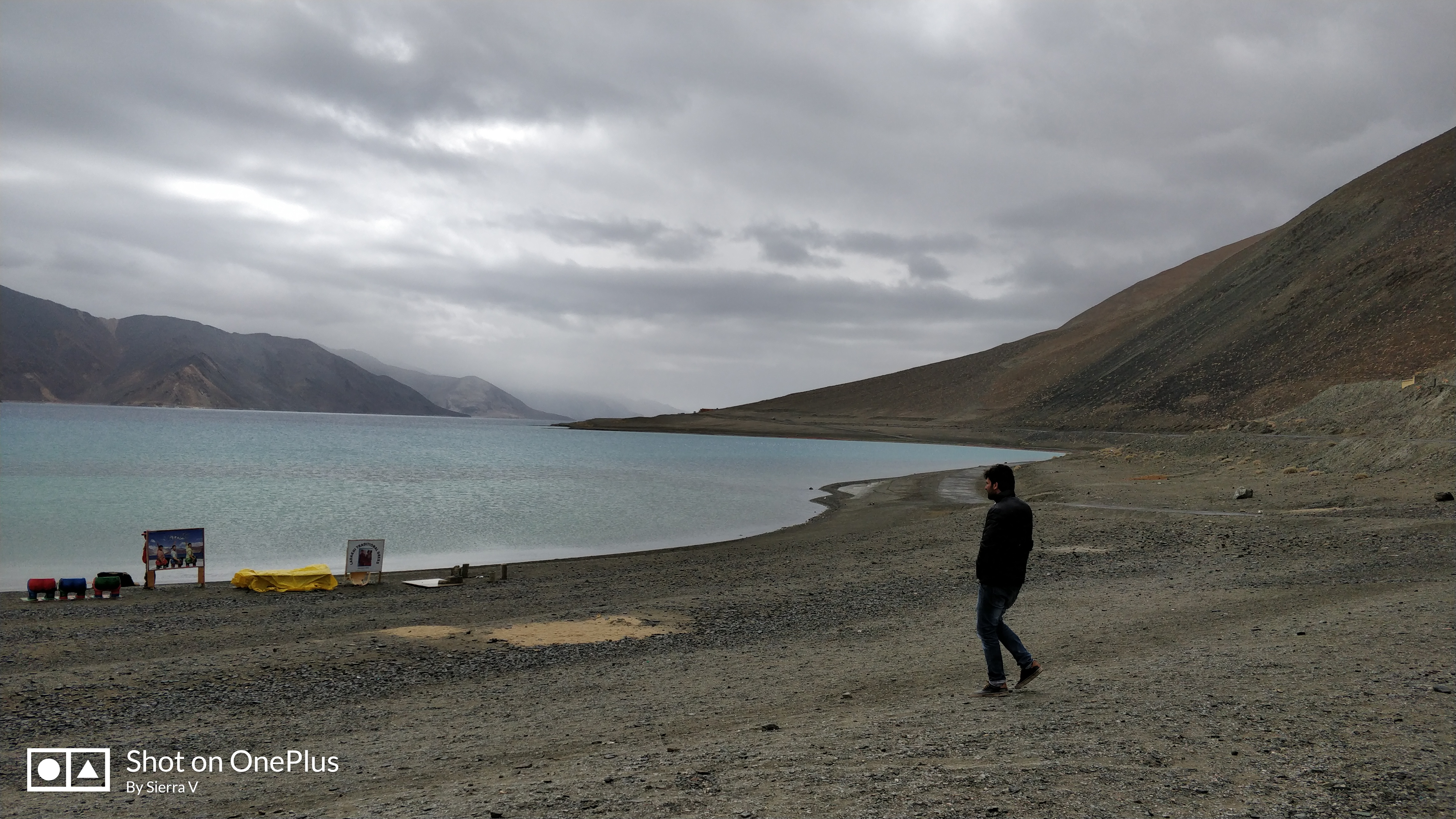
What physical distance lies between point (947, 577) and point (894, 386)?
171164mm

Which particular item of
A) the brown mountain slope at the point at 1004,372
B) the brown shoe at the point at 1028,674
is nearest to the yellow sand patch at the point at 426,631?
the brown shoe at the point at 1028,674

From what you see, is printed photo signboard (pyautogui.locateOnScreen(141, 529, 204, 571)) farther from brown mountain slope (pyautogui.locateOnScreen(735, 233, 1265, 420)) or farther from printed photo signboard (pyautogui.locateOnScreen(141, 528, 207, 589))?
brown mountain slope (pyautogui.locateOnScreen(735, 233, 1265, 420))

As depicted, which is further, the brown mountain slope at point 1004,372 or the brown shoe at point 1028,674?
the brown mountain slope at point 1004,372

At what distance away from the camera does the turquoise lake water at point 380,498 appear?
24641 millimetres

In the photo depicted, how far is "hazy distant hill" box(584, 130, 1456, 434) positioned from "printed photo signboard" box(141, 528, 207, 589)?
8516 centimetres

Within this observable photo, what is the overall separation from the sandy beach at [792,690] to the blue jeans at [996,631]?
0.26 meters

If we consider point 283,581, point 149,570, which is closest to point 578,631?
point 283,581

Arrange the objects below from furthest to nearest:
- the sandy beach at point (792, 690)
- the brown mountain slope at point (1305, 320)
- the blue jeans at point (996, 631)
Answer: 1. the brown mountain slope at point (1305, 320)
2. the blue jeans at point (996, 631)
3. the sandy beach at point (792, 690)

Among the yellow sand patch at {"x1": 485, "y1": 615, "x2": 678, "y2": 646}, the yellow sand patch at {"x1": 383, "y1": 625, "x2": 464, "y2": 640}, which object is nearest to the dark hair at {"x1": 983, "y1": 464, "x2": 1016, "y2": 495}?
the yellow sand patch at {"x1": 485, "y1": 615, "x2": 678, "y2": 646}

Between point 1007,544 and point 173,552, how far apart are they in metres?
17.4

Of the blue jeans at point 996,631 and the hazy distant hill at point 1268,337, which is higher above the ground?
the hazy distant hill at point 1268,337

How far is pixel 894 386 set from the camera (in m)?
185

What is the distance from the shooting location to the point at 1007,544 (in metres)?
6.96

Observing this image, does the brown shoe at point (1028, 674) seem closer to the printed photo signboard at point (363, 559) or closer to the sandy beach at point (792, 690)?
the sandy beach at point (792, 690)
